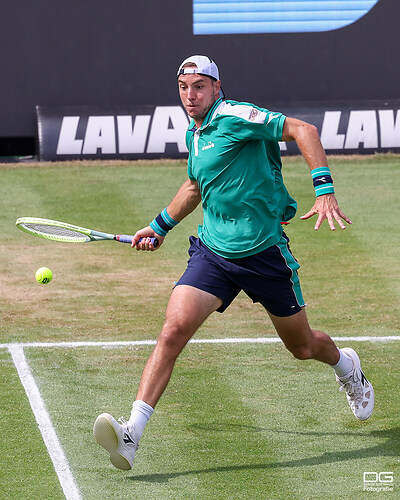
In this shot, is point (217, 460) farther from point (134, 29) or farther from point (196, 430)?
point (134, 29)

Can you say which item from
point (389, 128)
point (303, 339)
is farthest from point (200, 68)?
point (389, 128)

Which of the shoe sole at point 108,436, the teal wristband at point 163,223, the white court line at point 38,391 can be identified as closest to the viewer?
the shoe sole at point 108,436

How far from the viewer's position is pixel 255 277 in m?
6.25

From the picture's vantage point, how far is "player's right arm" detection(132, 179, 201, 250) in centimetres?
679

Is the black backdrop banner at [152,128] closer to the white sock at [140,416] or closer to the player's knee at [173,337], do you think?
→ the player's knee at [173,337]

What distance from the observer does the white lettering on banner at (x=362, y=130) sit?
16.5 m

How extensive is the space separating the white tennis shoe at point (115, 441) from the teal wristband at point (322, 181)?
5.82 feet

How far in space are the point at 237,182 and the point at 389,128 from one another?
429 inches

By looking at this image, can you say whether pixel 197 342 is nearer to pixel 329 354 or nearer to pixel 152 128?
pixel 329 354

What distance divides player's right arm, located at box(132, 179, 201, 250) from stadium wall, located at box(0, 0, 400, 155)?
931 cm

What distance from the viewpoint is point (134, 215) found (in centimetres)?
1327

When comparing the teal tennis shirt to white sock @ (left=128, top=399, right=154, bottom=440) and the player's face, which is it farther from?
white sock @ (left=128, top=399, right=154, bottom=440)

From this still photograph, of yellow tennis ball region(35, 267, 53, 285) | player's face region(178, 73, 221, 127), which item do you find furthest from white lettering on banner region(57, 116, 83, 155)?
player's face region(178, 73, 221, 127)

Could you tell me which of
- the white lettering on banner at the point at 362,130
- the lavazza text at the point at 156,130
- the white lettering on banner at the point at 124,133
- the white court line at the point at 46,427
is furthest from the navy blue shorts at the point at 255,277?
the white lettering on banner at the point at 362,130
